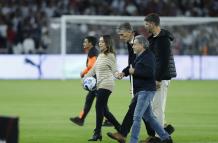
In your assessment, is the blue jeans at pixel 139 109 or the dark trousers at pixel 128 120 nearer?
the blue jeans at pixel 139 109

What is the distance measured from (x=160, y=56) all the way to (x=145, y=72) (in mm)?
1250

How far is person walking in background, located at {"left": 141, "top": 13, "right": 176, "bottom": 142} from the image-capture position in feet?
47.1

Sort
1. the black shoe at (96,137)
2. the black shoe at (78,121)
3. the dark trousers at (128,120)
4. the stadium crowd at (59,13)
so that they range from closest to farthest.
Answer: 1. the dark trousers at (128,120)
2. the black shoe at (96,137)
3. the black shoe at (78,121)
4. the stadium crowd at (59,13)

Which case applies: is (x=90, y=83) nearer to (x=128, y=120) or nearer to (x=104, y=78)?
(x=104, y=78)

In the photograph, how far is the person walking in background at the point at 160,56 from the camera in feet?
47.1

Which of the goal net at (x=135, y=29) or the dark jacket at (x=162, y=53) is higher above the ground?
the dark jacket at (x=162, y=53)

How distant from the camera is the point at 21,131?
16.6 meters

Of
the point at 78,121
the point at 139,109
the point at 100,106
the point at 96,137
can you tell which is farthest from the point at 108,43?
the point at 78,121

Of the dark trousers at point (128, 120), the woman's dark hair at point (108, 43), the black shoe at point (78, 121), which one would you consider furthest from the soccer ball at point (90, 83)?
the dark trousers at point (128, 120)

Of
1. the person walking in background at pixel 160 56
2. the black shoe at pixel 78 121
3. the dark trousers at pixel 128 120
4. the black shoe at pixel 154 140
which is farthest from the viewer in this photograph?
the black shoe at pixel 78 121

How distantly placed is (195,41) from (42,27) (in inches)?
332

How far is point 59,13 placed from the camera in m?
43.4

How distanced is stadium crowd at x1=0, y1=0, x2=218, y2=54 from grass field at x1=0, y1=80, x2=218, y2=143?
4.97 m

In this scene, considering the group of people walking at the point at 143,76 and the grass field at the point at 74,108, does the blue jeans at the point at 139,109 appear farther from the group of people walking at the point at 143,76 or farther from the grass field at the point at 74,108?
the grass field at the point at 74,108
